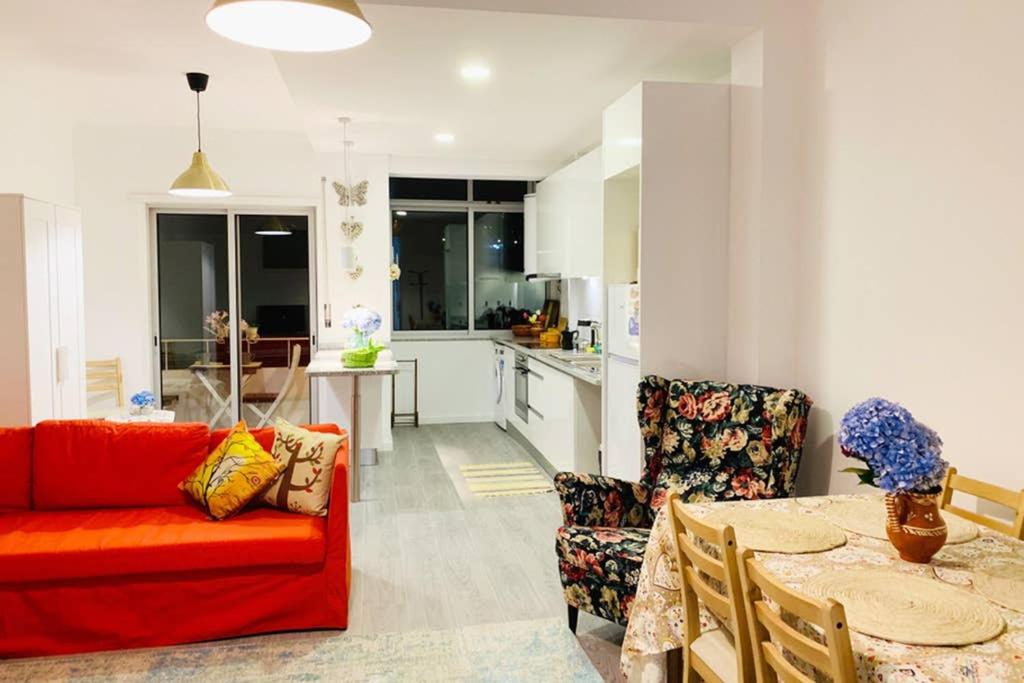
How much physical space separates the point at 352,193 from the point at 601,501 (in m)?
4.01

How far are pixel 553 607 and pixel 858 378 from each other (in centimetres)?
162

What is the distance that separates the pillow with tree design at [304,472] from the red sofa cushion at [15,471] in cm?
107

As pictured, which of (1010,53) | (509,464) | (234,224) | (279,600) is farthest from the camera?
(234,224)

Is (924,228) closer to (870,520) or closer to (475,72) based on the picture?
(870,520)

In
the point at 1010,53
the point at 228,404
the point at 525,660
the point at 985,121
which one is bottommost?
the point at 525,660

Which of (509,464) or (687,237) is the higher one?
(687,237)

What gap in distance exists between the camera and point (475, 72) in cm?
414

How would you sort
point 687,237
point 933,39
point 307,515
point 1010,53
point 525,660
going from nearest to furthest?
point 1010,53 → point 933,39 → point 525,660 → point 307,515 → point 687,237

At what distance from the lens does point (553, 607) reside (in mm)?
3424

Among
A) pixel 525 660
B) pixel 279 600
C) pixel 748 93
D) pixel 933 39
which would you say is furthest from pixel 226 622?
pixel 933 39

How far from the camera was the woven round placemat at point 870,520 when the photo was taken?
2.17 m

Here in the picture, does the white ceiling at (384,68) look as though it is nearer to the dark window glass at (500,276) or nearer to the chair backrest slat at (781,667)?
the dark window glass at (500,276)

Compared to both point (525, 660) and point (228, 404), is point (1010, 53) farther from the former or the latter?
point (228, 404)

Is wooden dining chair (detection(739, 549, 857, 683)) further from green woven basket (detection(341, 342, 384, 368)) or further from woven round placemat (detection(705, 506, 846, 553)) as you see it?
green woven basket (detection(341, 342, 384, 368))
